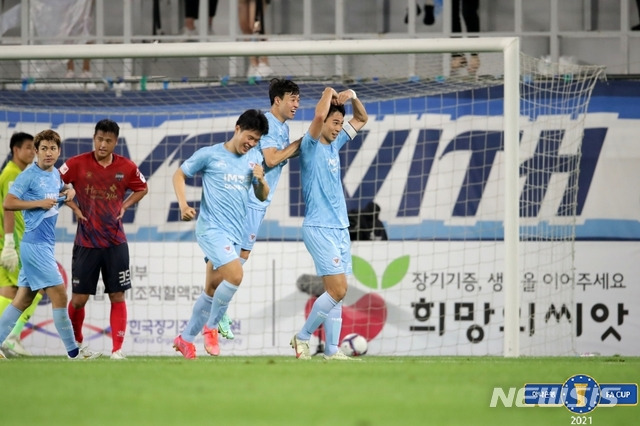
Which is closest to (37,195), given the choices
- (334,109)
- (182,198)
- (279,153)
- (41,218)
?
(41,218)

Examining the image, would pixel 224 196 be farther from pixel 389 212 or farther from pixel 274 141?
pixel 389 212

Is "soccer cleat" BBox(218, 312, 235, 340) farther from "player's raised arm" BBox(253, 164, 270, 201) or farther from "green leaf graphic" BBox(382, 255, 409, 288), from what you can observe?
"green leaf graphic" BBox(382, 255, 409, 288)

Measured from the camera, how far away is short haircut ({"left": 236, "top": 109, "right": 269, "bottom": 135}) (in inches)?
357

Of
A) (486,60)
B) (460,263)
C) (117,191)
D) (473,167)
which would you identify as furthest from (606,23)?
(117,191)

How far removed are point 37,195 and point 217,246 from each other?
1.83m

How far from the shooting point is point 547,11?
15445 mm

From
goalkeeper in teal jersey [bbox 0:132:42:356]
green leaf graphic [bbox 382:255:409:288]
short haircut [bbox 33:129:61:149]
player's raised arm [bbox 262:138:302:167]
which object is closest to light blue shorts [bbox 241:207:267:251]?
player's raised arm [bbox 262:138:302:167]

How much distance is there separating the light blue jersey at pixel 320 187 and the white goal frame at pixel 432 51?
134cm

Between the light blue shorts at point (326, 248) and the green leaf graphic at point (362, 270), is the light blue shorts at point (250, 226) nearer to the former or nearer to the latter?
the light blue shorts at point (326, 248)

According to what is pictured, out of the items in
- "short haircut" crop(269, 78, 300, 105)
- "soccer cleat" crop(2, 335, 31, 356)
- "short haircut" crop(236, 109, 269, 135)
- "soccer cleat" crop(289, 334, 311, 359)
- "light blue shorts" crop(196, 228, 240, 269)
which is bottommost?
"soccer cleat" crop(2, 335, 31, 356)

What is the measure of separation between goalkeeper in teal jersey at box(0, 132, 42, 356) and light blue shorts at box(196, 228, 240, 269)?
278 centimetres

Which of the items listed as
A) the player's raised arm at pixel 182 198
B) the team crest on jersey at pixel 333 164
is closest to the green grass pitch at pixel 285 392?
the player's raised arm at pixel 182 198

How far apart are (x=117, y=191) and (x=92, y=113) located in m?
3.58

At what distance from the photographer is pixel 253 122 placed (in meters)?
9.10
